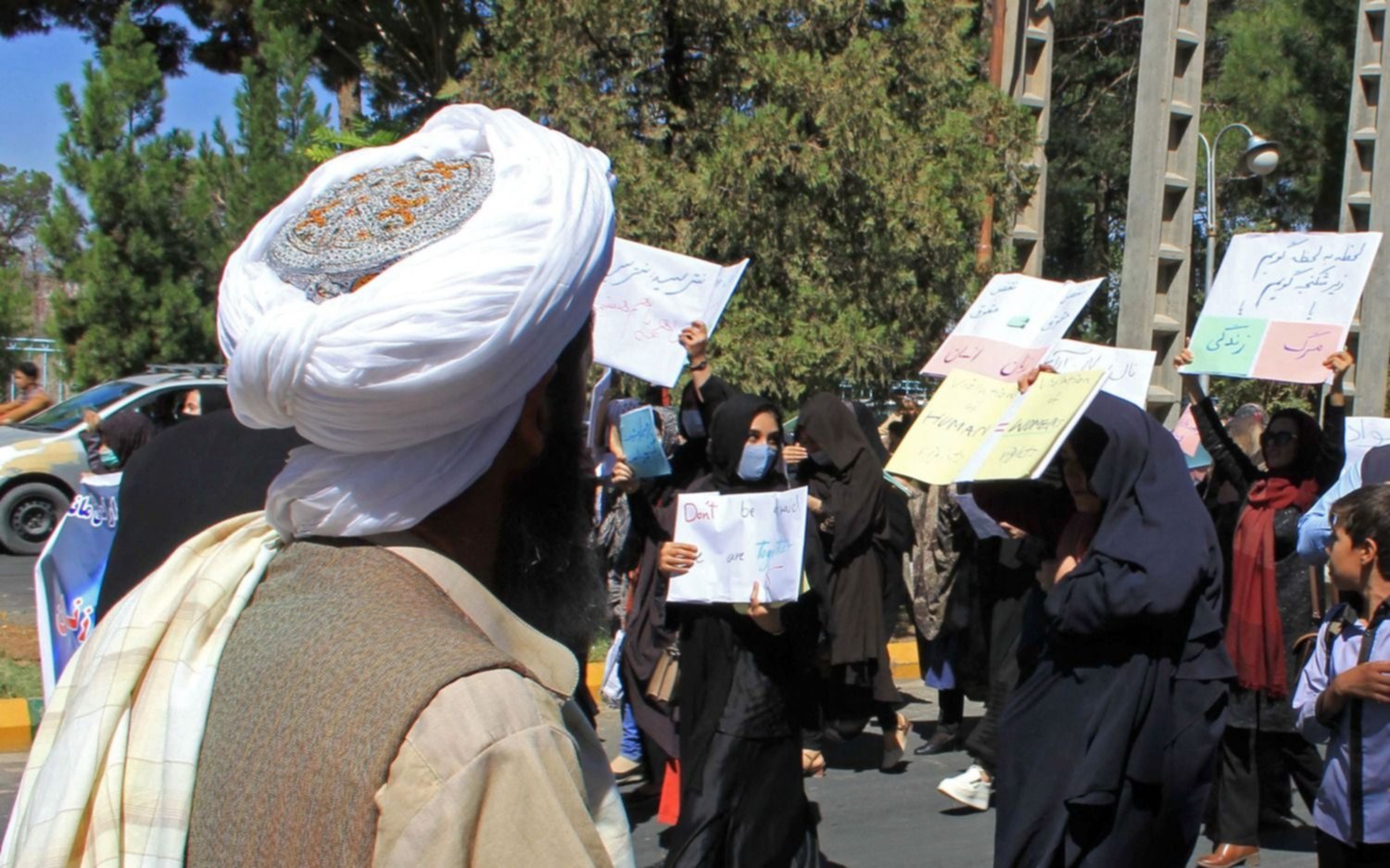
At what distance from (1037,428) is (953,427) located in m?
0.44

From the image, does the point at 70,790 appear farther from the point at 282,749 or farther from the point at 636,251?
the point at 636,251

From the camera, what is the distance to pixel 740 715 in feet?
16.6

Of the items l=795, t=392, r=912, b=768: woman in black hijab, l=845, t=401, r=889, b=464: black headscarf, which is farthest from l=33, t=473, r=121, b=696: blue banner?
l=845, t=401, r=889, b=464: black headscarf

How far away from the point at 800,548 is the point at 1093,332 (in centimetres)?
2630

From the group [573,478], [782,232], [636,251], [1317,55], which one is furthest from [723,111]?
[1317,55]

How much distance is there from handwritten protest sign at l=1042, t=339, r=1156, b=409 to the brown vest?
394cm

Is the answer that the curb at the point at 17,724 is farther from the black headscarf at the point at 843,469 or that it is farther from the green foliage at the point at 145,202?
the green foliage at the point at 145,202

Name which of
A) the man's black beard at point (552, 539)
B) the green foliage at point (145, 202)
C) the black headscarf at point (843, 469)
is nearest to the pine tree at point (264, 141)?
the green foliage at point (145, 202)

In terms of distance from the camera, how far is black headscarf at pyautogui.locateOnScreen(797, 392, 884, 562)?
679 cm

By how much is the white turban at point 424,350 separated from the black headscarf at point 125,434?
25.6 ft

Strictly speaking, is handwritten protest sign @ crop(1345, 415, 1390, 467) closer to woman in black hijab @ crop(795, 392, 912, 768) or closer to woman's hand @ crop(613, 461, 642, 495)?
woman in black hijab @ crop(795, 392, 912, 768)

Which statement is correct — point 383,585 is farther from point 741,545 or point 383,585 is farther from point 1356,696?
point 741,545

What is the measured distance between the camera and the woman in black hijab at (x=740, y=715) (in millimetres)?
5004

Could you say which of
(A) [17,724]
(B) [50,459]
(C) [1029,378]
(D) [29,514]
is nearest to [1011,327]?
(C) [1029,378]
